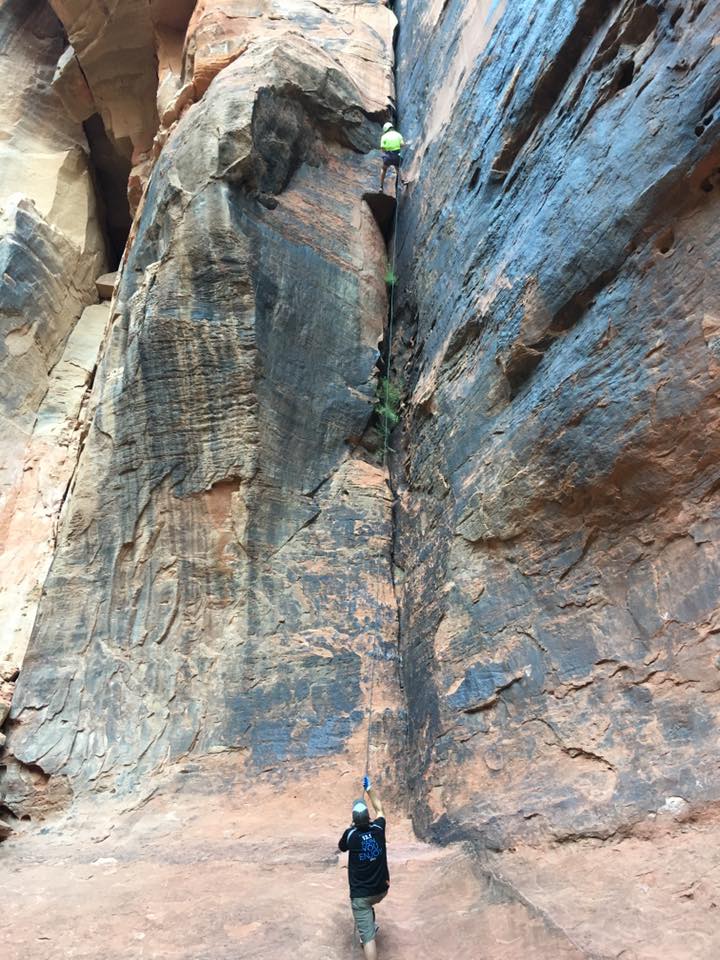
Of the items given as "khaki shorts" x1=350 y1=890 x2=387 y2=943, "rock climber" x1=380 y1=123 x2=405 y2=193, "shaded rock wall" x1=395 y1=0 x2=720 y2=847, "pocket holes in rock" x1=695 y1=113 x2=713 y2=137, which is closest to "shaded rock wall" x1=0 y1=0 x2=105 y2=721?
"khaki shorts" x1=350 y1=890 x2=387 y2=943

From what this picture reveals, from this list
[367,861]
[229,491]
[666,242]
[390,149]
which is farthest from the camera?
[390,149]

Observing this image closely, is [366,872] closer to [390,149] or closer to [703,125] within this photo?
[703,125]

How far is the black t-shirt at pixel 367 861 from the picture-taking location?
5062 millimetres

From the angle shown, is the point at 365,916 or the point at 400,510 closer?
the point at 365,916

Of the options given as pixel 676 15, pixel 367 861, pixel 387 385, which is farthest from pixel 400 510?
pixel 676 15

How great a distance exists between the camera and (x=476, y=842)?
19.7 feet

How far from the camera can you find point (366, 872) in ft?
16.8

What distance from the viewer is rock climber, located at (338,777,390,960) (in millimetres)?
5016

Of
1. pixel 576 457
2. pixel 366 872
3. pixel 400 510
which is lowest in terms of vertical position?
pixel 366 872

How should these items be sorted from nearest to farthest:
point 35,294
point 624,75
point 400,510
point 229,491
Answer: point 624,75 < point 229,491 < point 400,510 < point 35,294

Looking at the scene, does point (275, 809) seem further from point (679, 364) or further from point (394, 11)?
point (394, 11)

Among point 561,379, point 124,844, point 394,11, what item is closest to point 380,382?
point 561,379

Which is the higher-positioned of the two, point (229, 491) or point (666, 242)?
point (666, 242)

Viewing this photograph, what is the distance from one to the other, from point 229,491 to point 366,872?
4.80 m
